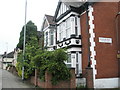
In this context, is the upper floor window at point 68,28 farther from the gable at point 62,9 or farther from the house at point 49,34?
the house at point 49,34

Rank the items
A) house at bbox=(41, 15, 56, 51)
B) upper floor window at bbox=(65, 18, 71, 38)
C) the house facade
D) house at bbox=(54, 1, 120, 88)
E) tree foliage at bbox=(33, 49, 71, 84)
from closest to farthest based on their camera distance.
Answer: tree foliage at bbox=(33, 49, 71, 84) < house at bbox=(54, 1, 120, 88) < the house facade < upper floor window at bbox=(65, 18, 71, 38) < house at bbox=(41, 15, 56, 51)

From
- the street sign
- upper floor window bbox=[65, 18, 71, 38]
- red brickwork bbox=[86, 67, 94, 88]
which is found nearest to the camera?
red brickwork bbox=[86, 67, 94, 88]

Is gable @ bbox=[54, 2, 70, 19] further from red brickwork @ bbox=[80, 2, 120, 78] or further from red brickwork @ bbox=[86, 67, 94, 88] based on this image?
red brickwork @ bbox=[86, 67, 94, 88]

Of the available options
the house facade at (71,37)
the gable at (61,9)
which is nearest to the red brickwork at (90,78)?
the house facade at (71,37)

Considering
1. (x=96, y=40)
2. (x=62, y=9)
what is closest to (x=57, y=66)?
(x=96, y=40)

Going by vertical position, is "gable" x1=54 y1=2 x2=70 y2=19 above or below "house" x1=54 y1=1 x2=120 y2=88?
above

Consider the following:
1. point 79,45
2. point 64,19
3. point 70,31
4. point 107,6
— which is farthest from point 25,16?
point 107,6

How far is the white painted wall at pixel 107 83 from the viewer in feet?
42.2

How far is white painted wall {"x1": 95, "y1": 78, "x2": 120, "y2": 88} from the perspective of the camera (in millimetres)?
12875

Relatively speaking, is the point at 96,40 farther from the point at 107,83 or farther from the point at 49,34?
the point at 49,34

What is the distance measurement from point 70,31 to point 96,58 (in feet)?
12.4

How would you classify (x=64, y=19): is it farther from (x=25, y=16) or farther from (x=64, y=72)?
(x=64, y=72)

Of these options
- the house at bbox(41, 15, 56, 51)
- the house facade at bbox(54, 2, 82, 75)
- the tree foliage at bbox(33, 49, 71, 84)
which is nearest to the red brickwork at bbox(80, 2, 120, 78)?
the house facade at bbox(54, 2, 82, 75)

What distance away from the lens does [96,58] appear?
13164 millimetres
